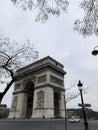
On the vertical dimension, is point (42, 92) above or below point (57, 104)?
above

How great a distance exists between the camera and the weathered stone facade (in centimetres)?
5025

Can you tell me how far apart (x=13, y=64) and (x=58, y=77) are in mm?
44581

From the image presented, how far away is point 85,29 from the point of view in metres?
6.93

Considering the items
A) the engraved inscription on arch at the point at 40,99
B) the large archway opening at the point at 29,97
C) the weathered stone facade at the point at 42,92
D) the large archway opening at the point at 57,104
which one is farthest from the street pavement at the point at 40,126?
the large archway opening at the point at 29,97

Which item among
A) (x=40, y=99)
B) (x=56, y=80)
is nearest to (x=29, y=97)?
(x=40, y=99)

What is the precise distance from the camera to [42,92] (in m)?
52.2

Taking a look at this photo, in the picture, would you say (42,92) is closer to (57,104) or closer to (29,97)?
(57,104)

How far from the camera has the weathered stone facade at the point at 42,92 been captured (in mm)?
50250

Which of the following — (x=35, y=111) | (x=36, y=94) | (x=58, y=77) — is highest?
(x=58, y=77)

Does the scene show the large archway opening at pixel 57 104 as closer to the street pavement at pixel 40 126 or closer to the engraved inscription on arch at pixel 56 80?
the engraved inscription on arch at pixel 56 80

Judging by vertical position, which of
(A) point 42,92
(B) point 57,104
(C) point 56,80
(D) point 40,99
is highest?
(C) point 56,80

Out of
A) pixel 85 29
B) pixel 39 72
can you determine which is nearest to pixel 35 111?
pixel 39 72

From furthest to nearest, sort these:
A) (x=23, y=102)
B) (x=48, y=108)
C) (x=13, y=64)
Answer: (x=23, y=102) → (x=48, y=108) → (x=13, y=64)

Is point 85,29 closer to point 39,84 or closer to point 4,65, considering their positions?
point 4,65
